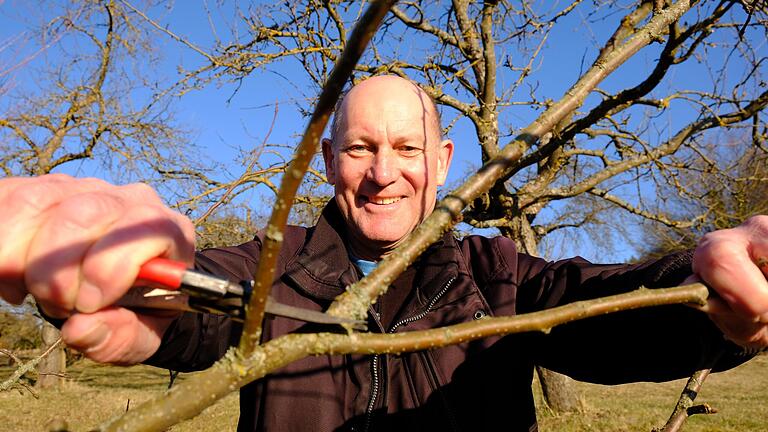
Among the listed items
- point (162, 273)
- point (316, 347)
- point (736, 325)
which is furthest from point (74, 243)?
point (736, 325)

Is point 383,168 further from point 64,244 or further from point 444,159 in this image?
point 64,244

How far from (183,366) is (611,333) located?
1.43m

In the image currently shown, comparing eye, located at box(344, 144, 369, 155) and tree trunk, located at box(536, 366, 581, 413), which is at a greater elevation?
eye, located at box(344, 144, 369, 155)

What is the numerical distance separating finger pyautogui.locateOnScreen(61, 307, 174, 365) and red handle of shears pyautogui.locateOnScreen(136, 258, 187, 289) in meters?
0.12

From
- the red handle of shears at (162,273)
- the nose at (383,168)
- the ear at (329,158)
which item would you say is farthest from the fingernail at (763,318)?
the ear at (329,158)

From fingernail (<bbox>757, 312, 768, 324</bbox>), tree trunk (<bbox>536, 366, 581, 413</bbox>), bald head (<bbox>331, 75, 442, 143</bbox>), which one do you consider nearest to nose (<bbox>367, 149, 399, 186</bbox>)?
bald head (<bbox>331, 75, 442, 143</bbox>)

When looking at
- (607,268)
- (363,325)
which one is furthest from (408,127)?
(363,325)

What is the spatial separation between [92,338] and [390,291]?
144 cm

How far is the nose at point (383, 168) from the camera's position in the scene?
2307mm

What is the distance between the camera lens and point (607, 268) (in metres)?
1.95

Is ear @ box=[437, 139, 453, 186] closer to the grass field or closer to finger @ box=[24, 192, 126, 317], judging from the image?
finger @ box=[24, 192, 126, 317]

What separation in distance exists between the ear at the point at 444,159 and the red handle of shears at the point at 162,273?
6.01 feet

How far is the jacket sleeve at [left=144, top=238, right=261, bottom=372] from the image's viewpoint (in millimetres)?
1642

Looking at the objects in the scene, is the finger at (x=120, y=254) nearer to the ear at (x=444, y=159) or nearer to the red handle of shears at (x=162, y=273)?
the red handle of shears at (x=162, y=273)
